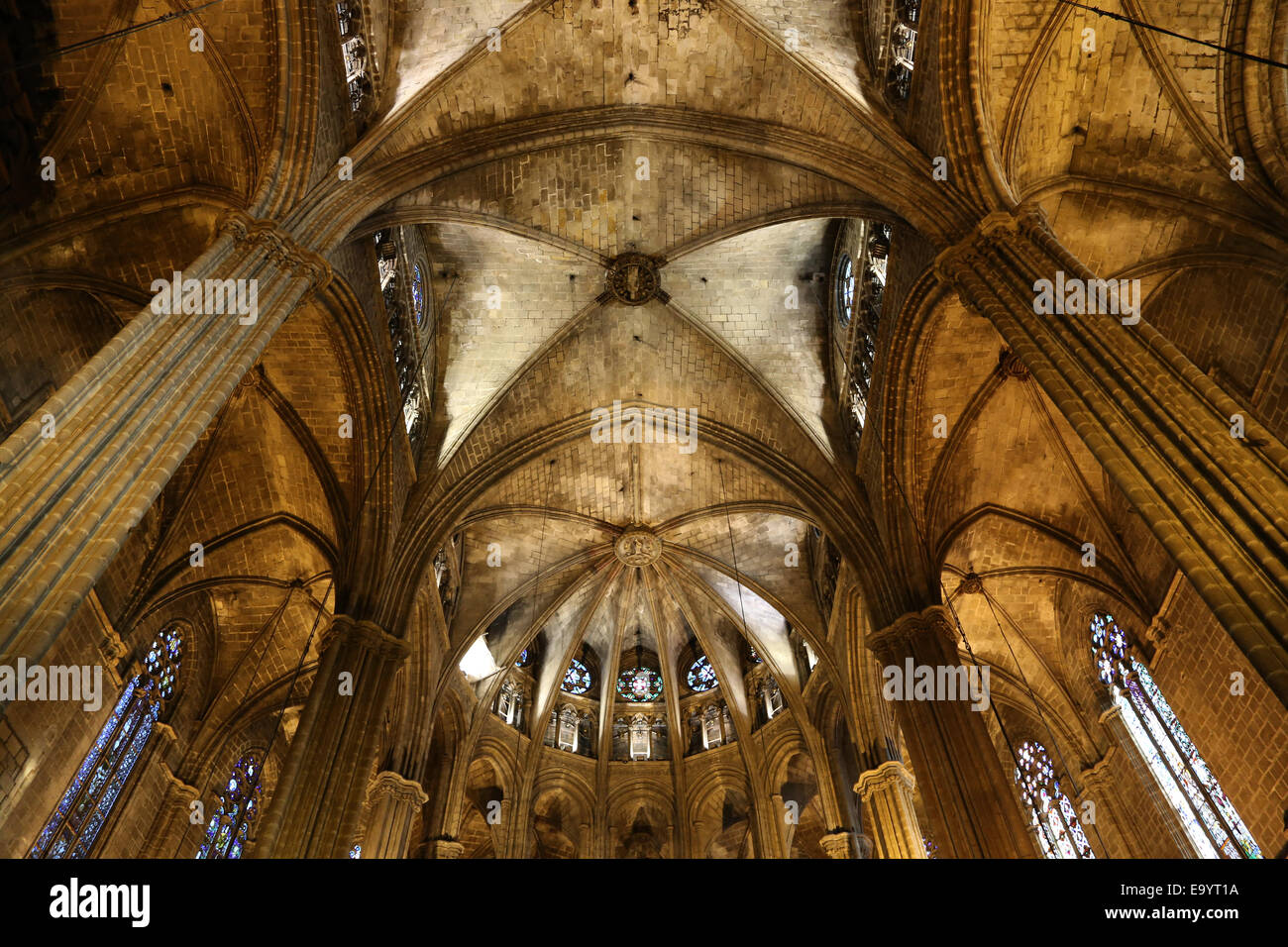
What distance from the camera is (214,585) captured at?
16.4 meters

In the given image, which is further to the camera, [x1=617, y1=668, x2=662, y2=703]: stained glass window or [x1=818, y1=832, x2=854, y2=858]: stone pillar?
[x1=617, y1=668, x2=662, y2=703]: stained glass window

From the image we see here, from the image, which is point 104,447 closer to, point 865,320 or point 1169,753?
point 865,320

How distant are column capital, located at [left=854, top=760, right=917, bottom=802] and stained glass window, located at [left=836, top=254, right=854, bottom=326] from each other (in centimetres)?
871

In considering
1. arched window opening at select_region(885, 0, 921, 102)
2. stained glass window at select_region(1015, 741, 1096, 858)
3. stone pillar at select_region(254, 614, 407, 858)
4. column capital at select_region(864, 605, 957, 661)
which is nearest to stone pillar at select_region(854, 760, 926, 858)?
stained glass window at select_region(1015, 741, 1096, 858)

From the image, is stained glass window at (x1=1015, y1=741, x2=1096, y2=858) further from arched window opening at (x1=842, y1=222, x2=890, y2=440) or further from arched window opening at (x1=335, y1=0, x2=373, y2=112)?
arched window opening at (x1=335, y1=0, x2=373, y2=112)

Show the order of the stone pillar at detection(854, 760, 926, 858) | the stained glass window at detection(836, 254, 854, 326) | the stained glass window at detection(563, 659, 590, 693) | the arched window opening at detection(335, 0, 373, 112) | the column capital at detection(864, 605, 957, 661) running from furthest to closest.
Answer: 1. the stained glass window at detection(563, 659, 590, 693)
2. the stained glass window at detection(836, 254, 854, 326)
3. the stone pillar at detection(854, 760, 926, 858)
4. the column capital at detection(864, 605, 957, 661)
5. the arched window opening at detection(335, 0, 373, 112)

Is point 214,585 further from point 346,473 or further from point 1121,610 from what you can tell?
point 1121,610

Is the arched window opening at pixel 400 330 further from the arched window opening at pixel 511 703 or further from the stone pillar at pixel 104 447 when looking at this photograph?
the arched window opening at pixel 511 703

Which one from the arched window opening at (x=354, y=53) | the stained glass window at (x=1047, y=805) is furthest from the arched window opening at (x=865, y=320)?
the arched window opening at (x=354, y=53)

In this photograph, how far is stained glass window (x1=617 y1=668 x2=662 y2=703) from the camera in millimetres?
23438

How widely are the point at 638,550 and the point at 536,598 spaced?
9.65ft

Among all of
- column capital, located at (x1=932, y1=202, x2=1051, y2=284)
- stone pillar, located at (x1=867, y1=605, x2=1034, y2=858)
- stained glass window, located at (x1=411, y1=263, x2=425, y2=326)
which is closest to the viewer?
column capital, located at (x1=932, y1=202, x2=1051, y2=284)

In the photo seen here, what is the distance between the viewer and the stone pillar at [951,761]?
35.5 feet

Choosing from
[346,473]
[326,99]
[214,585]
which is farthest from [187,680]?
[326,99]
